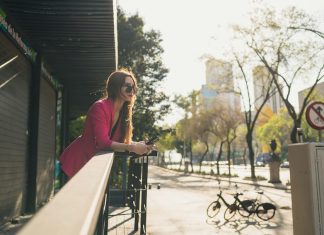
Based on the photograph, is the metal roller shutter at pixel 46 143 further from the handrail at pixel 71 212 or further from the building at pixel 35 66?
the handrail at pixel 71 212

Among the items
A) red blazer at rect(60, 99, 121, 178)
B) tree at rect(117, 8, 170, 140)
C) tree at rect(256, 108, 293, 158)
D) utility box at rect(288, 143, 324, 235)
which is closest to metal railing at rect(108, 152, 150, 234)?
red blazer at rect(60, 99, 121, 178)

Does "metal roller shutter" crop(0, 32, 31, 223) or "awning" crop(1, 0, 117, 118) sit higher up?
"awning" crop(1, 0, 117, 118)

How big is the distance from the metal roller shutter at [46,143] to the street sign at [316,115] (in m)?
7.57

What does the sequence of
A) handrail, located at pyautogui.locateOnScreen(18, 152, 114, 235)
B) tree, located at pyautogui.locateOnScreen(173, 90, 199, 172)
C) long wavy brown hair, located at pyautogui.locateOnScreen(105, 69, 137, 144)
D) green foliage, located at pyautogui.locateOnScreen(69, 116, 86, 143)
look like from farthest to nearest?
tree, located at pyautogui.locateOnScreen(173, 90, 199, 172) < green foliage, located at pyautogui.locateOnScreen(69, 116, 86, 143) < long wavy brown hair, located at pyautogui.locateOnScreen(105, 69, 137, 144) < handrail, located at pyautogui.locateOnScreen(18, 152, 114, 235)

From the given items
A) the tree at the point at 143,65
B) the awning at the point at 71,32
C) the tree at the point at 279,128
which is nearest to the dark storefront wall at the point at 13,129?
the awning at the point at 71,32

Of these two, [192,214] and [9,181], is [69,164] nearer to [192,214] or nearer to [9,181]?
[9,181]

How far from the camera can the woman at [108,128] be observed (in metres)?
2.34

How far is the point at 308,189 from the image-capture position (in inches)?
196

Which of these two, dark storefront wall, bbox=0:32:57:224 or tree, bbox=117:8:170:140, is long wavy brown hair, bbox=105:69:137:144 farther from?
tree, bbox=117:8:170:140

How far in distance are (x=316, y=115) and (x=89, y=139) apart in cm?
850

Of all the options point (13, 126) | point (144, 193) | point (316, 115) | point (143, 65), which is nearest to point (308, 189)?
point (144, 193)

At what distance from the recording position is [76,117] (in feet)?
84.4

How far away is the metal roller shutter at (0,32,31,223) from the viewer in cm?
797

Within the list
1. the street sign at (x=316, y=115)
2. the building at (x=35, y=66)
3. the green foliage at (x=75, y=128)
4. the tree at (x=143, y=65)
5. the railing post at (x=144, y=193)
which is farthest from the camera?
the tree at (x=143, y=65)
